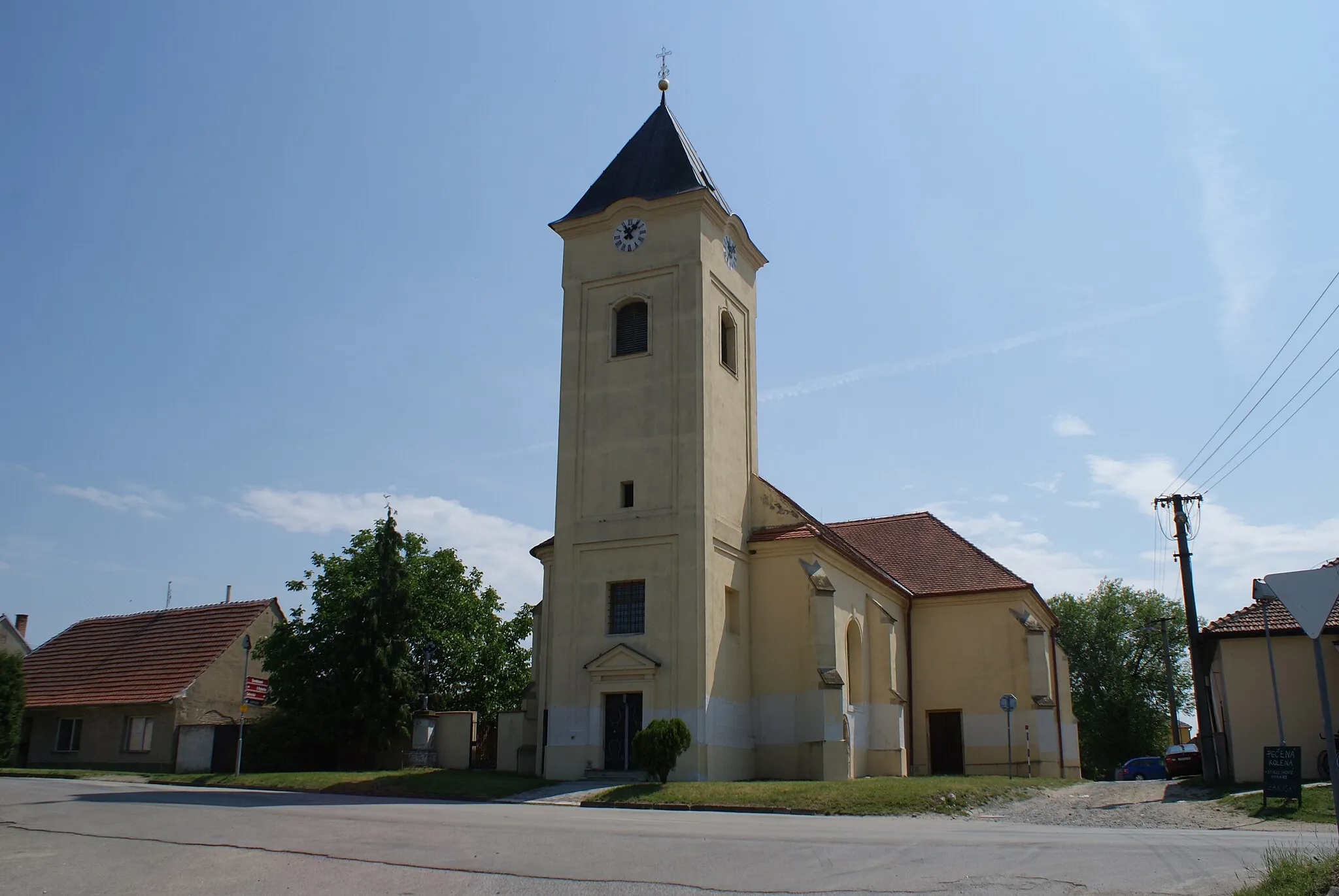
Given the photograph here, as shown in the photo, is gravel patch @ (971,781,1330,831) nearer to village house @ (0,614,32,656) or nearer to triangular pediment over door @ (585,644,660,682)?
triangular pediment over door @ (585,644,660,682)

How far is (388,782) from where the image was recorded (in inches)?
946

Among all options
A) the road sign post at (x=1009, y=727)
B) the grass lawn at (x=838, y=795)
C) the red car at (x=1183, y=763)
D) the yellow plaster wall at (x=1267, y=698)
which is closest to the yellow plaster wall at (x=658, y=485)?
the grass lawn at (x=838, y=795)

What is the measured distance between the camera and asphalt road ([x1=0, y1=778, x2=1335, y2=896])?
30.5 ft

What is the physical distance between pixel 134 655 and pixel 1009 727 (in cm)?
3140

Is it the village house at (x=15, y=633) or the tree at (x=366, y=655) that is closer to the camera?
the tree at (x=366, y=655)

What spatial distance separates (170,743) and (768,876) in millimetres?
32675

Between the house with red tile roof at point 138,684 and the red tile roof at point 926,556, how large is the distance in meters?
23.2

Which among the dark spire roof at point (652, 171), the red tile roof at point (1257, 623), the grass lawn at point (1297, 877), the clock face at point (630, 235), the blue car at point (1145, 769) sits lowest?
the blue car at point (1145, 769)

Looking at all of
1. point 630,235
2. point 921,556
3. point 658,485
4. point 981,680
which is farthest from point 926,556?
point 630,235

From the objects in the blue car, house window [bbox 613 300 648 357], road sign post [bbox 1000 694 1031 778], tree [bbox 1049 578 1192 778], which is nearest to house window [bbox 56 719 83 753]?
house window [bbox 613 300 648 357]

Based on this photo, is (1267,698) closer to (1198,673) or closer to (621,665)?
(1198,673)

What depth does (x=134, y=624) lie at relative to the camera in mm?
43062

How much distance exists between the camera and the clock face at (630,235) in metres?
31.4

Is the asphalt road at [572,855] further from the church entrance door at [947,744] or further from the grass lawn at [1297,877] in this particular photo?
the church entrance door at [947,744]
